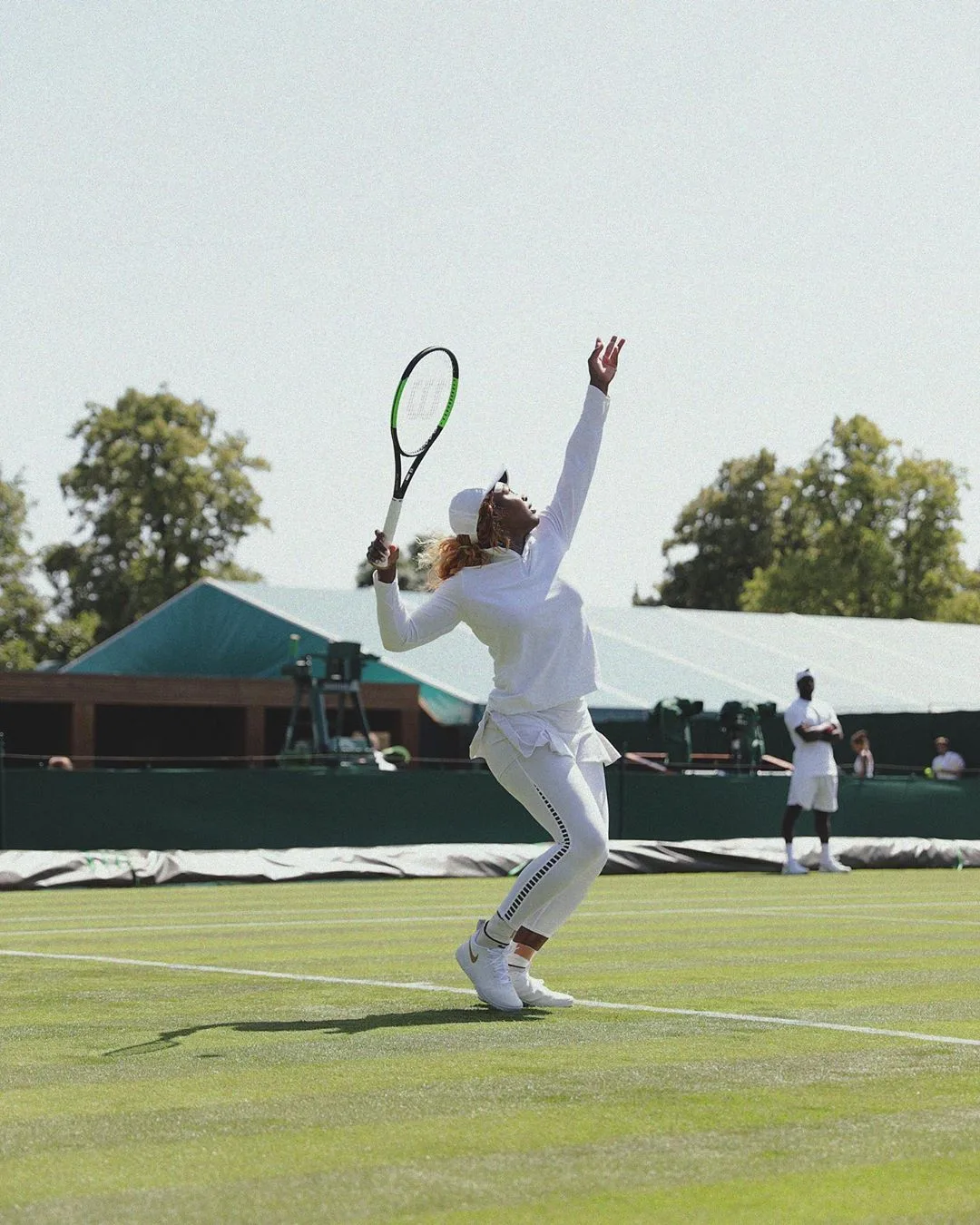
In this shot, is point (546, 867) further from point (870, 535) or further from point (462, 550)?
point (870, 535)

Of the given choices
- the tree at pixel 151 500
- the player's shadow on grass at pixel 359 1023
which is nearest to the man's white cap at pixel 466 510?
the player's shadow on grass at pixel 359 1023

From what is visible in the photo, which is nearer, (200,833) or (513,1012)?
(513,1012)

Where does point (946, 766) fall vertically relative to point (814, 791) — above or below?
below

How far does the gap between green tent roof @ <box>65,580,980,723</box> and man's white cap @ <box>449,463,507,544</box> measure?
30864 millimetres

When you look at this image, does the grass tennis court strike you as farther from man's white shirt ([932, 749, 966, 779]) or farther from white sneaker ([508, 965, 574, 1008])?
man's white shirt ([932, 749, 966, 779])

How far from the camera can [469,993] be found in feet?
25.7

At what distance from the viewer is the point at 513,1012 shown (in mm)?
6977

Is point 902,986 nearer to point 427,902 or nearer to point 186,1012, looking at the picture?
point 186,1012

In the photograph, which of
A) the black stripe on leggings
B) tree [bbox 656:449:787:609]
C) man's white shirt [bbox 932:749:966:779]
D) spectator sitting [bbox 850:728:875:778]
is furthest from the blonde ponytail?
tree [bbox 656:449:787:609]

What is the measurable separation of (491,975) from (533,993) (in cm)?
17

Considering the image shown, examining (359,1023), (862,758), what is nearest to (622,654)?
(862,758)

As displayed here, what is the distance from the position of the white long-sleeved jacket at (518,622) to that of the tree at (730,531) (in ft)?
265

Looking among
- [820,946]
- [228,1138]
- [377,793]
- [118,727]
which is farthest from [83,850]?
[118,727]

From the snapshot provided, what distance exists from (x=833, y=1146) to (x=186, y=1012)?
3.39 metres
